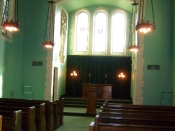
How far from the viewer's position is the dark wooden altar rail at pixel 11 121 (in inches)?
165

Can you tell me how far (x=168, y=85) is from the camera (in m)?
10.4

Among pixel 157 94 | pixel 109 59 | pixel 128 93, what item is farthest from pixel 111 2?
pixel 157 94

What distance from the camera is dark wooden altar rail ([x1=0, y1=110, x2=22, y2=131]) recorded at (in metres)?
4.20

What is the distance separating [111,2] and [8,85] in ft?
24.8

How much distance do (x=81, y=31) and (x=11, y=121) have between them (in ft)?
35.3

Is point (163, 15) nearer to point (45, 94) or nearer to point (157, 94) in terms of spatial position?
point (157, 94)

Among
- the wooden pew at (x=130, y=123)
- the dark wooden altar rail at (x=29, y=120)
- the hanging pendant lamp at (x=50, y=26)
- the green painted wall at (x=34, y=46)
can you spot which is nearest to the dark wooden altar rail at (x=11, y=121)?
the dark wooden altar rail at (x=29, y=120)

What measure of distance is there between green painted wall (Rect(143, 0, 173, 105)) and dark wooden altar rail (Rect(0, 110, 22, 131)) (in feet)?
22.7

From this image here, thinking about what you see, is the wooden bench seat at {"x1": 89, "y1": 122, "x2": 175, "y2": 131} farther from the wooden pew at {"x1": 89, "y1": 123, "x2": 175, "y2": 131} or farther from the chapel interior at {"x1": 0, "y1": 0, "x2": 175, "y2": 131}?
the chapel interior at {"x1": 0, "y1": 0, "x2": 175, "y2": 131}

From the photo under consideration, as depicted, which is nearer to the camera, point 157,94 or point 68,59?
point 157,94

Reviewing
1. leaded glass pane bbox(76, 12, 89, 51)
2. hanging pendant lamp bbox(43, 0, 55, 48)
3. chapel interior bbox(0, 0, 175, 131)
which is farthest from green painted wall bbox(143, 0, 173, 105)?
leaded glass pane bbox(76, 12, 89, 51)

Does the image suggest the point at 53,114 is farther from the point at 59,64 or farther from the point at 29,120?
the point at 59,64

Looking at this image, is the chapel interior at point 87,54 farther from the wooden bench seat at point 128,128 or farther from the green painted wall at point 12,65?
the wooden bench seat at point 128,128

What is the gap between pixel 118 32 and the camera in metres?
14.6
